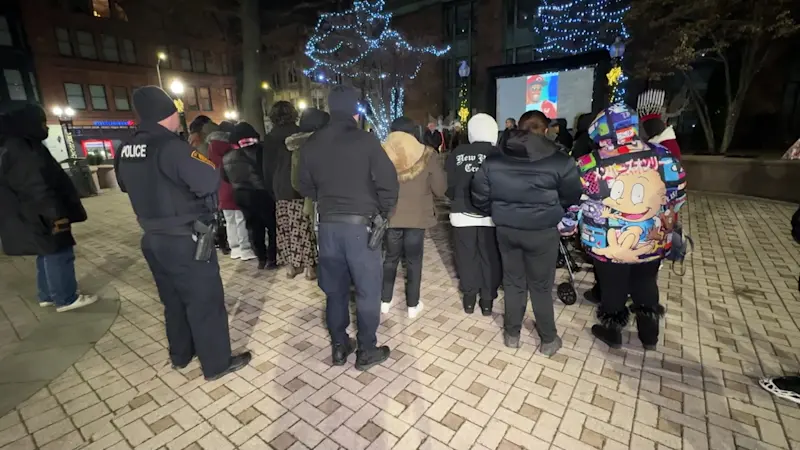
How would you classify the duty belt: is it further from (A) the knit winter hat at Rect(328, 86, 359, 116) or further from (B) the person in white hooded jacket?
(B) the person in white hooded jacket

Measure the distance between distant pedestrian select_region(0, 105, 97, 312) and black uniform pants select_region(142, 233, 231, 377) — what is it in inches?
78.7

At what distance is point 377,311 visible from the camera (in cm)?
287

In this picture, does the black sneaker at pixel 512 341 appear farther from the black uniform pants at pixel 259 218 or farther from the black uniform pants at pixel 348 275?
the black uniform pants at pixel 259 218

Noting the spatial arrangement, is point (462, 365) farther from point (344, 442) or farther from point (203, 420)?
point (203, 420)

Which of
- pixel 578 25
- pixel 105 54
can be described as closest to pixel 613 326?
pixel 578 25

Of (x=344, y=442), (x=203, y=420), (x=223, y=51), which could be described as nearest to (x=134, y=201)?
(x=203, y=420)

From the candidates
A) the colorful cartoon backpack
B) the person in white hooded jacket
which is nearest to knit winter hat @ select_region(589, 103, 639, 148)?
the colorful cartoon backpack

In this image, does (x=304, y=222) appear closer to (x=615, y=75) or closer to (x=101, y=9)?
(x=615, y=75)

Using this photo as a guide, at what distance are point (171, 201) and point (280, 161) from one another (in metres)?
1.92

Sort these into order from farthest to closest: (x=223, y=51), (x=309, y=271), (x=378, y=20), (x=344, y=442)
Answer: (x=223, y=51) < (x=378, y=20) < (x=309, y=271) < (x=344, y=442)

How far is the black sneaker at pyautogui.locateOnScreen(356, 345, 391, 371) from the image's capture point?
9.61ft

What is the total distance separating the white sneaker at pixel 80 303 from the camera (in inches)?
163

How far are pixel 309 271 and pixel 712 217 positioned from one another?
302 inches

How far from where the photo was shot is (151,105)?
2402mm
